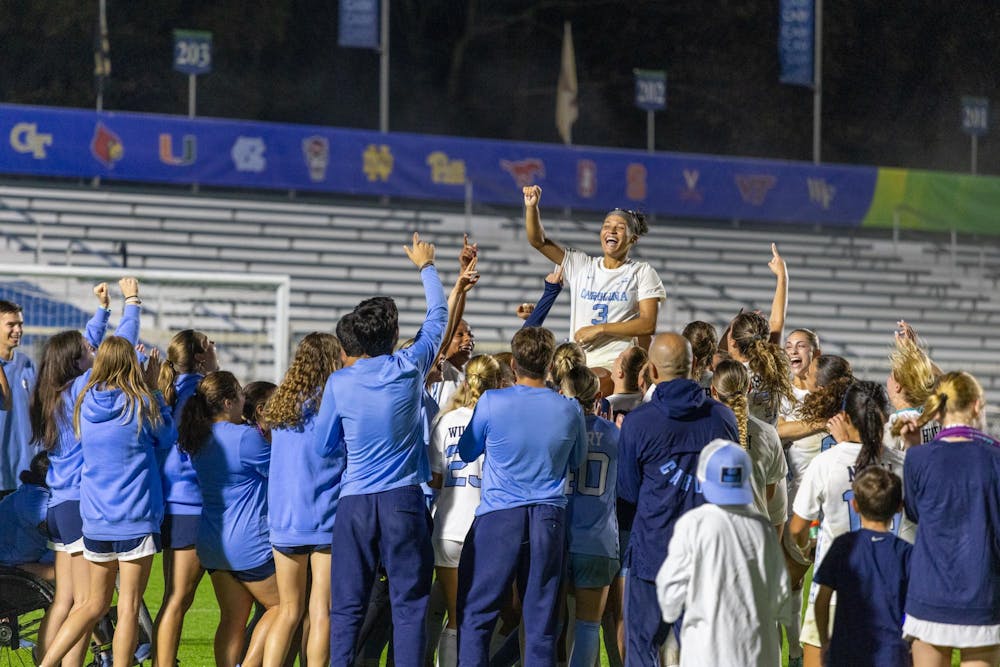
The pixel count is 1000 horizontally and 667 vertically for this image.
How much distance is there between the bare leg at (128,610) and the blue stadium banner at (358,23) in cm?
1927

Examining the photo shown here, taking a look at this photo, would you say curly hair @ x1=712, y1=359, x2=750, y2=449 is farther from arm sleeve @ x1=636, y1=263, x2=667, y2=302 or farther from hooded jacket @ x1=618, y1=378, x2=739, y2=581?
arm sleeve @ x1=636, y1=263, x2=667, y2=302

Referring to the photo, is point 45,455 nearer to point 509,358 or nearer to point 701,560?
point 509,358

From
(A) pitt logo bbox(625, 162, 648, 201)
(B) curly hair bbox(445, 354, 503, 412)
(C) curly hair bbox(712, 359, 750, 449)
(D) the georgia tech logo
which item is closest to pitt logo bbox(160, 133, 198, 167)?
(D) the georgia tech logo

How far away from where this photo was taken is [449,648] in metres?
5.99

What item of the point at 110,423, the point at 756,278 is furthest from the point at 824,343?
the point at 110,423

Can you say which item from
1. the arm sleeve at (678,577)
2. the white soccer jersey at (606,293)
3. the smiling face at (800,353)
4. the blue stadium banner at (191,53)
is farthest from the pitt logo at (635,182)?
the arm sleeve at (678,577)

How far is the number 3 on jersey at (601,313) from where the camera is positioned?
285 inches

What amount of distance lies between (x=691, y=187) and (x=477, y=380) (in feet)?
60.7

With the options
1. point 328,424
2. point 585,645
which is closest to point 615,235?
point 328,424

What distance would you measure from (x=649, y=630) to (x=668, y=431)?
794mm

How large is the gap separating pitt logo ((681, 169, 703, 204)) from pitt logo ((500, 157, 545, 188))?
260 centimetres

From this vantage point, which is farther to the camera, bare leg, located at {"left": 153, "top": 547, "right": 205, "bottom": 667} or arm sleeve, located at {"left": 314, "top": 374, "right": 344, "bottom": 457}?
bare leg, located at {"left": 153, "top": 547, "right": 205, "bottom": 667}

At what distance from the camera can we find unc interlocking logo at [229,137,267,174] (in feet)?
70.9

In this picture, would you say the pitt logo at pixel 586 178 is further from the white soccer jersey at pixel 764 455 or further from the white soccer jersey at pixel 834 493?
the white soccer jersey at pixel 834 493
